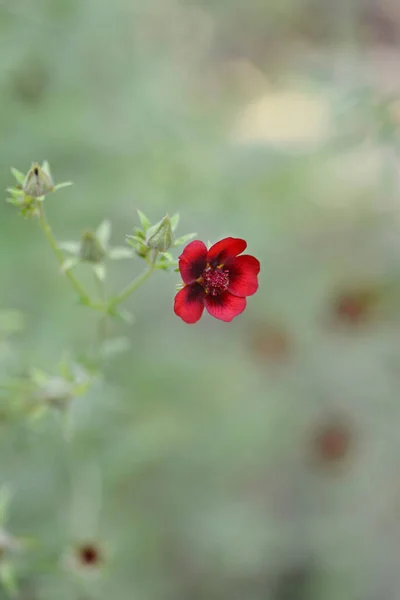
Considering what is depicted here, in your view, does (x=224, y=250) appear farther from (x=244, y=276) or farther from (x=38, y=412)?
(x=38, y=412)

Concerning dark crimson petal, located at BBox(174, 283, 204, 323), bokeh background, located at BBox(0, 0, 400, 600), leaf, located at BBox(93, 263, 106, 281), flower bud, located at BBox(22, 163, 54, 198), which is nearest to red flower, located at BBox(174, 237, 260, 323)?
dark crimson petal, located at BBox(174, 283, 204, 323)

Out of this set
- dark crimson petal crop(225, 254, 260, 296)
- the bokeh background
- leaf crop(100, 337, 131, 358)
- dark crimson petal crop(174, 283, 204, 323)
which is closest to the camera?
dark crimson petal crop(174, 283, 204, 323)

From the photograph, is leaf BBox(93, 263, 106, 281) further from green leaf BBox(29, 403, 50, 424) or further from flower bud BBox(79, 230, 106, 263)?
green leaf BBox(29, 403, 50, 424)

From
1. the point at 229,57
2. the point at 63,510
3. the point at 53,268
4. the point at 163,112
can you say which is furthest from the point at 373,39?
the point at 63,510

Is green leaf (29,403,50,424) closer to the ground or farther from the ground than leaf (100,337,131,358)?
closer to the ground

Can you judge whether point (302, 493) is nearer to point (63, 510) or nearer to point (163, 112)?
point (63, 510)

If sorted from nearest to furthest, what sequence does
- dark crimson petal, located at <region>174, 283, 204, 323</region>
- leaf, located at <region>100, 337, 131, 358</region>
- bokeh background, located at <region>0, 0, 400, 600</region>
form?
1. dark crimson petal, located at <region>174, 283, 204, 323</region>
2. leaf, located at <region>100, 337, 131, 358</region>
3. bokeh background, located at <region>0, 0, 400, 600</region>

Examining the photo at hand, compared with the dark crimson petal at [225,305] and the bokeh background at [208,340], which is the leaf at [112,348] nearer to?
the dark crimson petal at [225,305]

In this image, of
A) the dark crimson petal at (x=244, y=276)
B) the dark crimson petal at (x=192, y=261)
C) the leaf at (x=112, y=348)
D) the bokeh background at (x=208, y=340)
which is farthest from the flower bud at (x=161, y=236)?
the bokeh background at (x=208, y=340)
